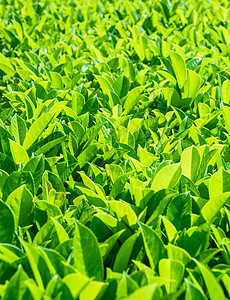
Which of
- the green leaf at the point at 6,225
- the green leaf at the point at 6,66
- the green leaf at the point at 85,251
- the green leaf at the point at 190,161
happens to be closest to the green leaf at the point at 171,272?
the green leaf at the point at 85,251

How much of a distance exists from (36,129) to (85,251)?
1153 millimetres

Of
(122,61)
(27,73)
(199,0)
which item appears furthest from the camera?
(199,0)

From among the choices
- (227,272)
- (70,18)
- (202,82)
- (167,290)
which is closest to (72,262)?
(167,290)

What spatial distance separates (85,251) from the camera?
1629 millimetres

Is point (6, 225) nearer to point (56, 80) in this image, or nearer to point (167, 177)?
point (167, 177)

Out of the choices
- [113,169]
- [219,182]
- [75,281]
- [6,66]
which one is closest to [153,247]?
[75,281]

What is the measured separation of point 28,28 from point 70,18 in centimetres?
70

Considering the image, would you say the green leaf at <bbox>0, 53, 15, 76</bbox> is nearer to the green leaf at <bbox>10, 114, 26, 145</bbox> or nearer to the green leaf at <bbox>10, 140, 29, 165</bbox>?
the green leaf at <bbox>10, 114, 26, 145</bbox>

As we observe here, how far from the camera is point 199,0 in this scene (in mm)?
6188

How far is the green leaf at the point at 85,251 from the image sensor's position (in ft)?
5.31

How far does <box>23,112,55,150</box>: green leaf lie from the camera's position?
8.44ft

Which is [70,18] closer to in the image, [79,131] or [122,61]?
[122,61]

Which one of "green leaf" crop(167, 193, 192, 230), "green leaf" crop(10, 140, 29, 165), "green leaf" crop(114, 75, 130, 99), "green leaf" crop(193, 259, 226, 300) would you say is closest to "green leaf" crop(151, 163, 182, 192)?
"green leaf" crop(167, 193, 192, 230)

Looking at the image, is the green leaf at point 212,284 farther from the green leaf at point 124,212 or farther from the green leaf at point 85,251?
the green leaf at point 124,212
